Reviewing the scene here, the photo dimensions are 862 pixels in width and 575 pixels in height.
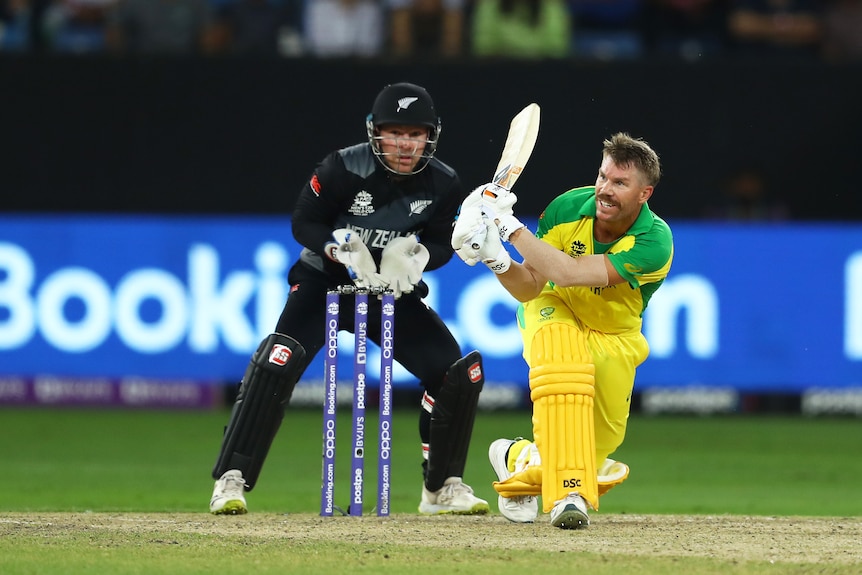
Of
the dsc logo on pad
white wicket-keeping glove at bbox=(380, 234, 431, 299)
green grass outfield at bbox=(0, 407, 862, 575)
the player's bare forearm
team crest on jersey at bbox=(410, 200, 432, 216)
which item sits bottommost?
green grass outfield at bbox=(0, 407, 862, 575)

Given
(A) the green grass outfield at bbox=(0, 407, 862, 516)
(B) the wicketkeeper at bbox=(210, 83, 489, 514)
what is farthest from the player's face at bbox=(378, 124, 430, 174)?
(A) the green grass outfield at bbox=(0, 407, 862, 516)

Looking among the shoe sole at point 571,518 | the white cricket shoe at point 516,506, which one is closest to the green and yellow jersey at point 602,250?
the white cricket shoe at point 516,506

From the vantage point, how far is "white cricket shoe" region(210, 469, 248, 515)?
6.75 metres

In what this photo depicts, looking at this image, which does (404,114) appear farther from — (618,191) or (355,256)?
(618,191)

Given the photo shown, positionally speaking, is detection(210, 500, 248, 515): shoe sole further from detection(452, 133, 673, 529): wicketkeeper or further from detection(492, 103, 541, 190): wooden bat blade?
detection(492, 103, 541, 190): wooden bat blade

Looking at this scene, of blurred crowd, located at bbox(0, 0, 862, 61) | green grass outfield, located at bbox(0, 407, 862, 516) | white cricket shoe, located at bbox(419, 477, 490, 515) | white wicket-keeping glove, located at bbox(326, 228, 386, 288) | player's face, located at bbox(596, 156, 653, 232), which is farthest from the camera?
blurred crowd, located at bbox(0, 0, 862, 61)

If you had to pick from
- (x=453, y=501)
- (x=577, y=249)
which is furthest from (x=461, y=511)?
(x=577, y=249)

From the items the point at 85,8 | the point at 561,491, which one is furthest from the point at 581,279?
the point at 85,8

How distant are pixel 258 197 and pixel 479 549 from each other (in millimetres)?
7528

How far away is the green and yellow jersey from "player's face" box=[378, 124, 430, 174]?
62 centimetres

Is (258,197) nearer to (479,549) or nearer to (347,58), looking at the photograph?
(347,58)

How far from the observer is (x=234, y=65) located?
12.7 metres

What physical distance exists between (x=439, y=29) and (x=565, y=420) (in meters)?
7.17

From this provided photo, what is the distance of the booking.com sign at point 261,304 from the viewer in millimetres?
12055
